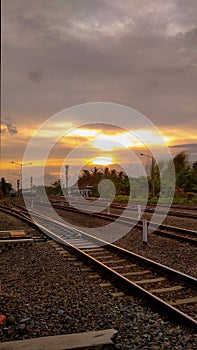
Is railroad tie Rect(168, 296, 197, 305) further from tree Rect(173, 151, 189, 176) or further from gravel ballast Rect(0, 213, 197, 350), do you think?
tree Rect(173, 151, 189, 176)

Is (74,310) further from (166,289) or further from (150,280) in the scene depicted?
(150,280)

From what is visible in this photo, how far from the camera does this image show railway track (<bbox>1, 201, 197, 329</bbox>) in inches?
238

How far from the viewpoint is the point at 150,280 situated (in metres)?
7.92

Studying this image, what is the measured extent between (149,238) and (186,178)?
41928 mm

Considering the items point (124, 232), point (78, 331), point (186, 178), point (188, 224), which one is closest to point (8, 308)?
point (78, 331)

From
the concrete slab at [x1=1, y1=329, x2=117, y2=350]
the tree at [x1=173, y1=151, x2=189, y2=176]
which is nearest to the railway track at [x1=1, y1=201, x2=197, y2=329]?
the concrete slab at [x1=1, y1=329, x2=117, y2=350]

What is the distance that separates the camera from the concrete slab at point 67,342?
4484 millimetres

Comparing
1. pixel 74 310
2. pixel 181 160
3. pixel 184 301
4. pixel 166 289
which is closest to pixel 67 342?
pixel 74 310

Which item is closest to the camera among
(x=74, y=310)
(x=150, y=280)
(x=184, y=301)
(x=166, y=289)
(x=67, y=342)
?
(x=67, y=342)

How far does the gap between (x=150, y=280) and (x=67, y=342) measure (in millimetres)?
3604

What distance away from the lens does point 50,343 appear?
181 inches

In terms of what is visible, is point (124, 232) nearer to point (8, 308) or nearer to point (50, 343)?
point (8, 308)

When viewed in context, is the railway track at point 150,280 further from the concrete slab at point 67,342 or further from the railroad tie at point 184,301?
the concrete slab at point 67,342

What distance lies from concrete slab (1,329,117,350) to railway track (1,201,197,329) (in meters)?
1.34
